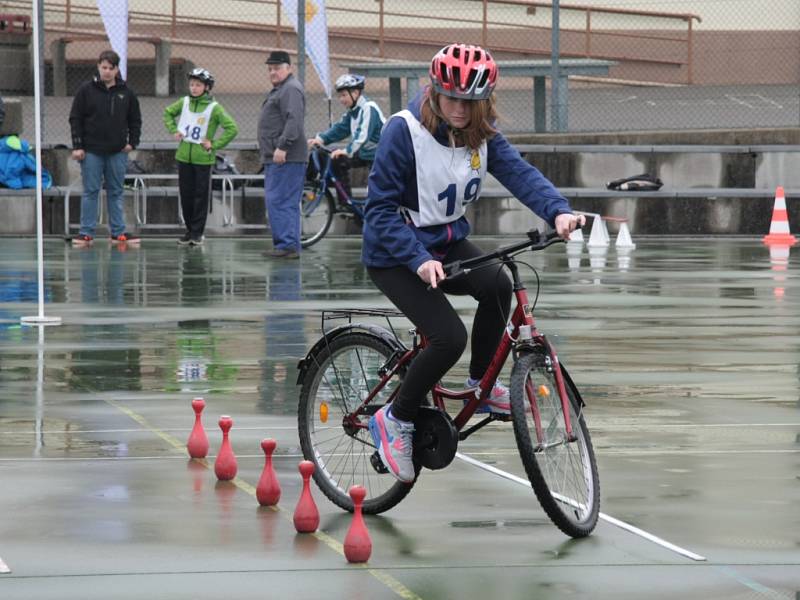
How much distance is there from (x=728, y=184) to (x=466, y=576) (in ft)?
63.1

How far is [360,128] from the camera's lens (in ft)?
70.2

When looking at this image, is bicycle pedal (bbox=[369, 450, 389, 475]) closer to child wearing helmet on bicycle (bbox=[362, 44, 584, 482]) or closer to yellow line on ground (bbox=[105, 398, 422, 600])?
child wearing helmet on bicycle (bbox=[362, 44, 584, 482])

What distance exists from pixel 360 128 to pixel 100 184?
2.98m

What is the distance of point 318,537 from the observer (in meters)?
6.87

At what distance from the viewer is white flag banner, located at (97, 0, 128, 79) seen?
23.7 m

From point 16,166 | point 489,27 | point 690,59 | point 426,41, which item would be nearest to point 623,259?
point 16,166

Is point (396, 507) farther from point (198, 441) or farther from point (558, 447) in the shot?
point (198, 441)

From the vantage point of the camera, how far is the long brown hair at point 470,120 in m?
7.02

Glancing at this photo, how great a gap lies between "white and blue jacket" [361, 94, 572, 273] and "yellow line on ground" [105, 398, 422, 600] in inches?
38.2

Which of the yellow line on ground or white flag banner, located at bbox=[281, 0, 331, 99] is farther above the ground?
white flag banner, located at bbox=[281, 0, 331, 99]

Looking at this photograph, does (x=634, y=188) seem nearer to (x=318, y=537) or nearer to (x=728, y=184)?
(x=728, y=184)

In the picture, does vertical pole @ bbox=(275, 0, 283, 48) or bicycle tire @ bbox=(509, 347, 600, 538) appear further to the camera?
vertical pole @ bbox=(275, 0, 283, 48)

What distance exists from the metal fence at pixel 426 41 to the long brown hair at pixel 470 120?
2834 centimetres

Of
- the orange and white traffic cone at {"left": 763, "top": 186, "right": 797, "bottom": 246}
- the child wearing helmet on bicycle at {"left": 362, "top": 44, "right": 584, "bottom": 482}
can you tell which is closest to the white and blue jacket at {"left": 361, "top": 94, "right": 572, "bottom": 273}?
the child wearing helmet on bicycle at {"left": 362, "top": 44, "right": 584, "bottom": 482}
